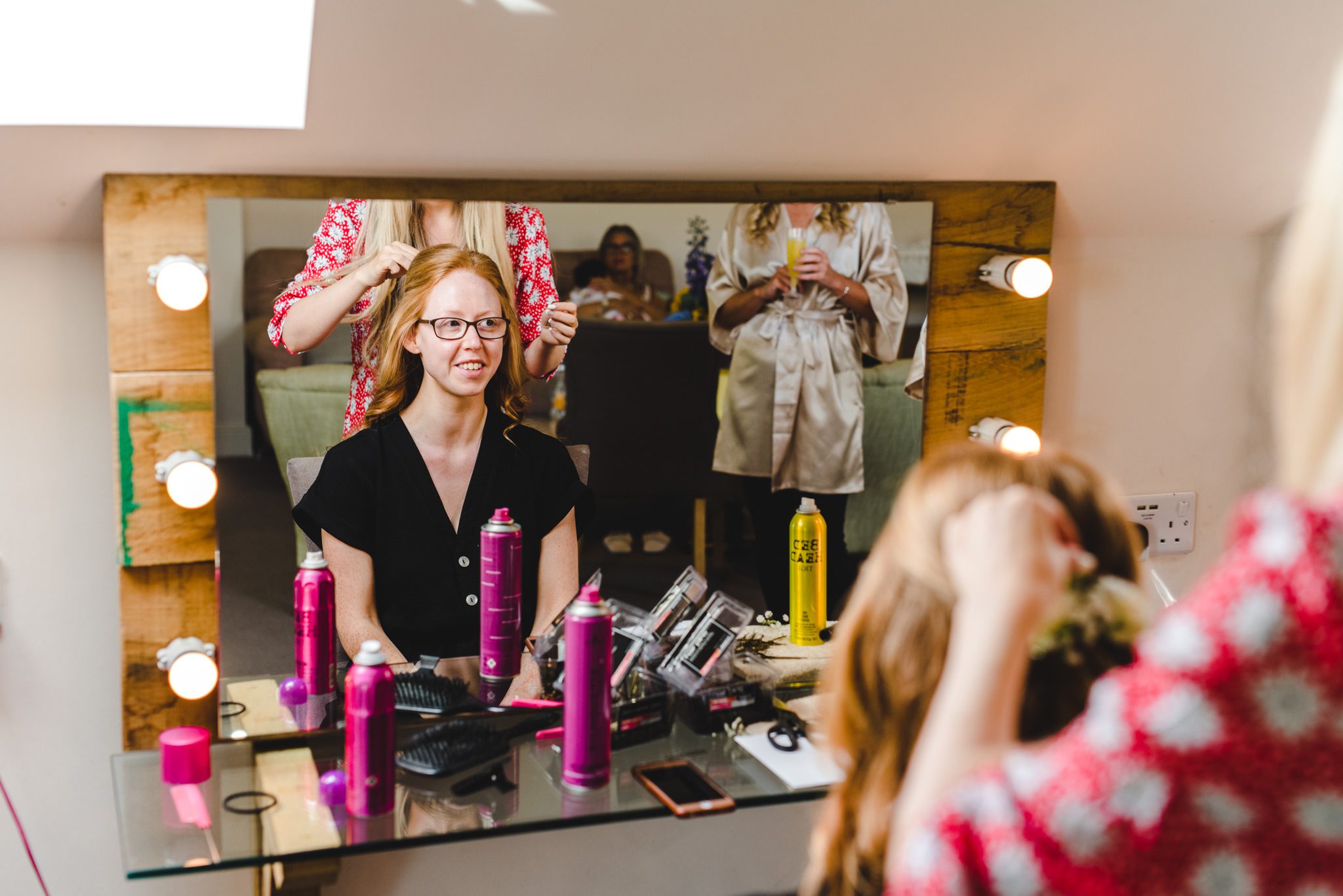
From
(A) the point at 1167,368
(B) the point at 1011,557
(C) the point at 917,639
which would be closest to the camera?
(B) the point at 1011,557

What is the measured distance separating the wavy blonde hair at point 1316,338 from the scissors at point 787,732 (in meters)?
0.87

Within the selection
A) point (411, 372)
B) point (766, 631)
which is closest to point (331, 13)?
point (411, 372)

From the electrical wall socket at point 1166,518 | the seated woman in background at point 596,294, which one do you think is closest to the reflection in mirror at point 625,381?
the seated woman in background at point 596,294

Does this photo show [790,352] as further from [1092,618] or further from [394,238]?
[1092,618]

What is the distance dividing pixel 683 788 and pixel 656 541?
0.41m

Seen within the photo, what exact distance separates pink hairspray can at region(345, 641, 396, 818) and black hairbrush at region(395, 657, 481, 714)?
0.20 metres

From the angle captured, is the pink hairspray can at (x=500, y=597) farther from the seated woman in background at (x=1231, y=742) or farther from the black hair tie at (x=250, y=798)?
the seated woman in background at (x=1231, y=742)

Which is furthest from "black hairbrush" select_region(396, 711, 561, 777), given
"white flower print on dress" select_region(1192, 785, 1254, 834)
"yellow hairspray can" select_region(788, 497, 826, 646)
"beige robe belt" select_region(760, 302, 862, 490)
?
"white flower print on dress" select_region(1192, 785, 1254, 834)

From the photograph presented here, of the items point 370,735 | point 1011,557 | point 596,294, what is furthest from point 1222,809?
point 596,294

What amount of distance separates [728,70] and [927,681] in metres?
0.86

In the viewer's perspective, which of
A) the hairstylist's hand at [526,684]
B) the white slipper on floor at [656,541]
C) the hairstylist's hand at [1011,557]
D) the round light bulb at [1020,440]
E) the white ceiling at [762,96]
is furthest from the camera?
the round light bulb at [1020,440]

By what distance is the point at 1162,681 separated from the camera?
2.21 feet

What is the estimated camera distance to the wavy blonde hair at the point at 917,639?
90 centimetres

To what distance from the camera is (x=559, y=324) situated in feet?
5.36
